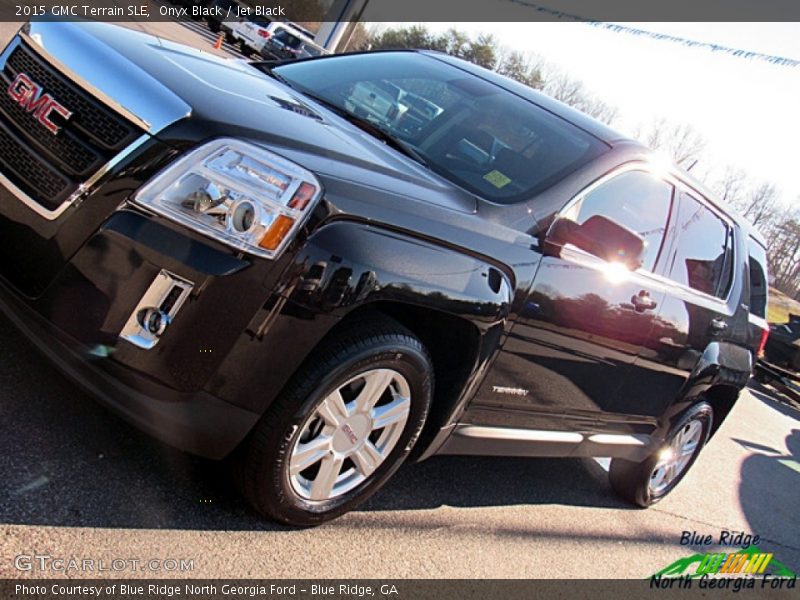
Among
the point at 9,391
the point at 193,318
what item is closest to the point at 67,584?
the point at 193,318

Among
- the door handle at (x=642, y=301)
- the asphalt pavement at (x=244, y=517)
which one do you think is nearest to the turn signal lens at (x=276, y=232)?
the asphalt pavement at (x=244, y=517)

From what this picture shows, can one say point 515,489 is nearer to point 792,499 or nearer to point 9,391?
point 9,391

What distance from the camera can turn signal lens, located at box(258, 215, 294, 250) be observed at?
2031mm

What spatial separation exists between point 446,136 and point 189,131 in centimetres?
137

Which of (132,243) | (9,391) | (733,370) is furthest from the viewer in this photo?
(733,370)

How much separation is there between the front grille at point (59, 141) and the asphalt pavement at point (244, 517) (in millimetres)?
802

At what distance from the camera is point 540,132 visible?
3264 millimetres

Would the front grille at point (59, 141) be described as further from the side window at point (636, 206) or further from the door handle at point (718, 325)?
the door handle at point (718, 325)

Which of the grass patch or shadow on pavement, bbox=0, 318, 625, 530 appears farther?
the grass patch

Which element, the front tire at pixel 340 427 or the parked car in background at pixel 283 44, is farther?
the parked car in background at pixel 283 44

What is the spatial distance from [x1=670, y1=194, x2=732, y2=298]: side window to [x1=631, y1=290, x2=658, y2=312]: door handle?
35 cm

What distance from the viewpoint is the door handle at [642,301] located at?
3346mm

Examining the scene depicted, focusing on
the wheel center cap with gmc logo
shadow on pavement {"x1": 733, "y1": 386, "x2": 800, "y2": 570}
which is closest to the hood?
the wheel center cap with gmc logo

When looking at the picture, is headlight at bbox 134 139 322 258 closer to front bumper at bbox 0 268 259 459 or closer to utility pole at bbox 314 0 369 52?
front bumper at bbox 0 268 259 459
